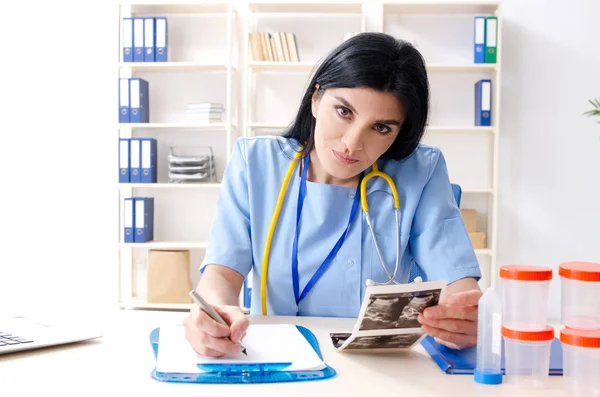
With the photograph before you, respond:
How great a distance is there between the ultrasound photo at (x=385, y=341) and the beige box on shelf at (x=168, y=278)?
275 cm

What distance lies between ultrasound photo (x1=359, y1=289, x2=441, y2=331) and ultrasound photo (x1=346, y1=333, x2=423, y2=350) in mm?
31

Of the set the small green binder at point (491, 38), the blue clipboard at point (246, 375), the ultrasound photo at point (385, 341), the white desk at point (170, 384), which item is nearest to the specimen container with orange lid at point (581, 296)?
the white desk at point (170, 384)

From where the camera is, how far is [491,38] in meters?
3.61

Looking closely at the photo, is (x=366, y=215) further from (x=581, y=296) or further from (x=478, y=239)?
(x=478, y=239)

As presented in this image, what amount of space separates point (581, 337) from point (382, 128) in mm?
636

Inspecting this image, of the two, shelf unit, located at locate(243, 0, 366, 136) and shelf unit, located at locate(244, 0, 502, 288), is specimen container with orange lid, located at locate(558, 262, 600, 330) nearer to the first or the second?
shelf unit, located at locate(244, 0, 502, 288)

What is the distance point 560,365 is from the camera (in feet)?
3.27

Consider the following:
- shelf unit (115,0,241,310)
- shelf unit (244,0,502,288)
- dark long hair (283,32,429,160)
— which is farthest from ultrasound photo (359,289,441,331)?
shelf unit (115,0,241,310)

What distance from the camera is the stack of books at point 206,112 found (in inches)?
147

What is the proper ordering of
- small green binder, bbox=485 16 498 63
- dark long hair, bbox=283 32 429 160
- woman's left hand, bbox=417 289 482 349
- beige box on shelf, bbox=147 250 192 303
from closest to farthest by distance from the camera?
1. woman's left hand, bbox=417 289 482 349
2. dark long hair, bbox=283 32 429 160
3. small green binder, bbox=485 16 498 63
4. beige box on shelf, bbox=147 250 192 303

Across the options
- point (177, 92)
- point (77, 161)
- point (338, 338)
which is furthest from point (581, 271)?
point (77, 161)

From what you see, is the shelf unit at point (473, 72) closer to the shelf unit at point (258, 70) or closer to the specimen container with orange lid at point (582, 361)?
the shelf unit at point (258, 70)

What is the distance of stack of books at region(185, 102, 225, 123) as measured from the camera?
12.2 feet

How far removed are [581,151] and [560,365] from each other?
3.14 metres
